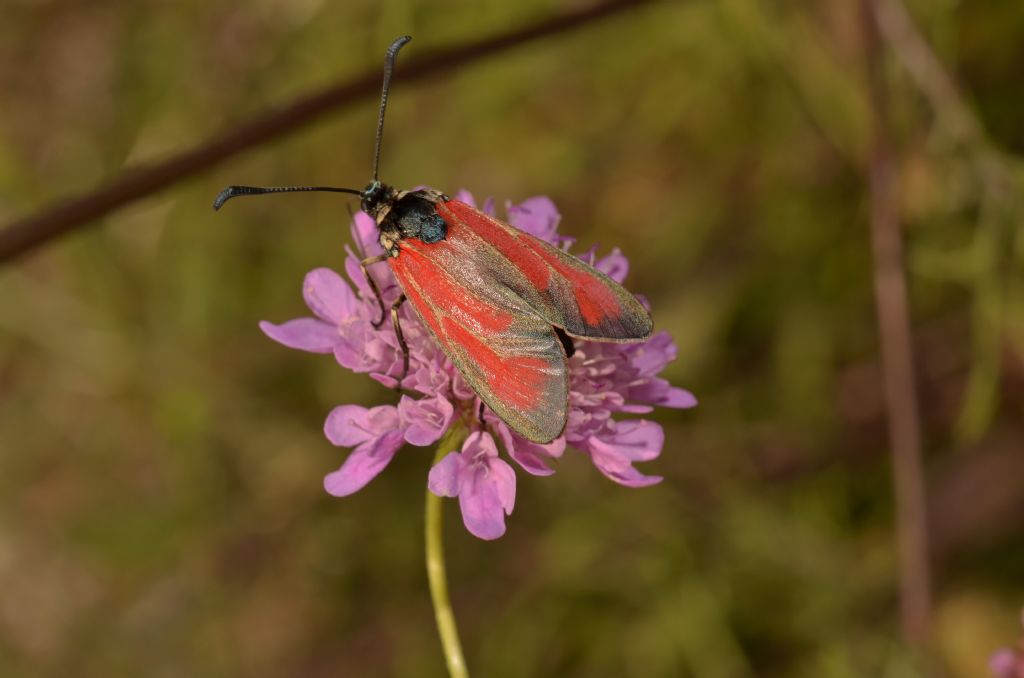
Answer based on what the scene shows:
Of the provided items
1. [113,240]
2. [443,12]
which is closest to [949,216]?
[443,12]

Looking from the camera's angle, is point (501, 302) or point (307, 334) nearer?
point (501, 302)

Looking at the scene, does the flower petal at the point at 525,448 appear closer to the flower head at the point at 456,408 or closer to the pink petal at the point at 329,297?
the flower head at the point at 456,408

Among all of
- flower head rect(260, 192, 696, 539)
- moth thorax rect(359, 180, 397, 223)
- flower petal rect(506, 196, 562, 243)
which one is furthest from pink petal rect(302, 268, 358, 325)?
flower petal rect(506, 196, 562, 243)

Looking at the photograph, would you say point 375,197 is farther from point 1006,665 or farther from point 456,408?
point 1006,665

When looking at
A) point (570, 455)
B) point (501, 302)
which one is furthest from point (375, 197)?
point (570, 455)

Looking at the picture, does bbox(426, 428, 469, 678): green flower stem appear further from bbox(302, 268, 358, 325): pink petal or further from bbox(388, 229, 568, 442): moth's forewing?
bbox(302, 268, 358, 325): pink petal

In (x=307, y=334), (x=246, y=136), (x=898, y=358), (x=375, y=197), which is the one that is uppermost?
(x=246, y=136)
